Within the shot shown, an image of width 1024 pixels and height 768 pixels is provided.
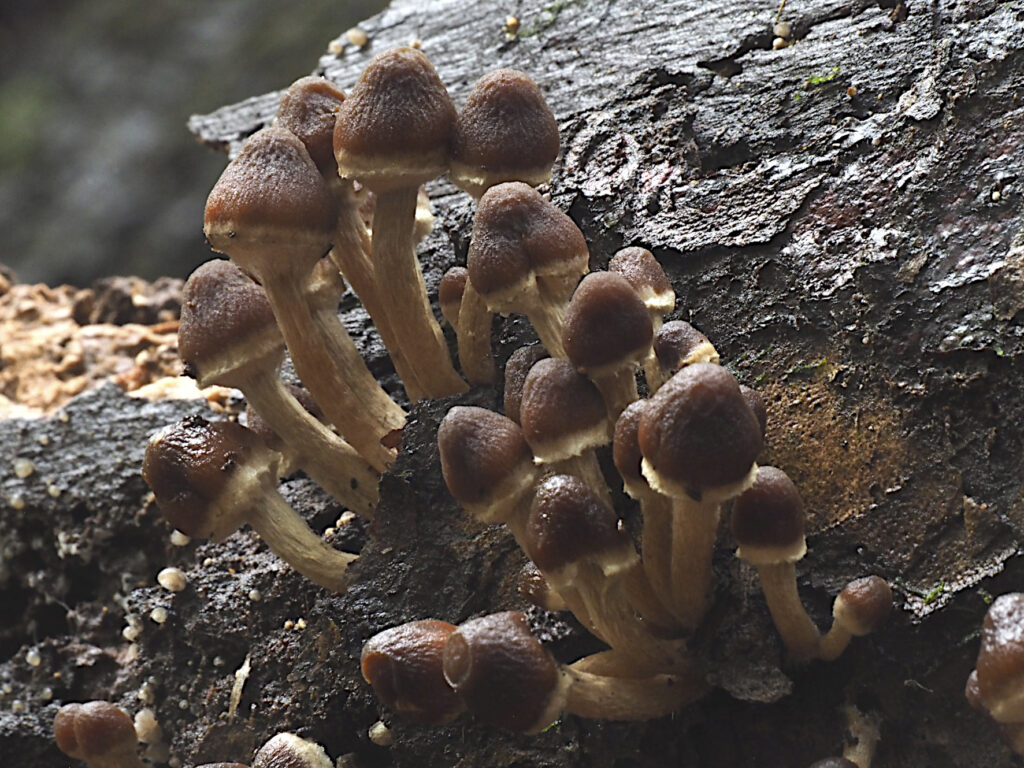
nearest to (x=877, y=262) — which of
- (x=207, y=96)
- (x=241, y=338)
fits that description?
(x=241, y=338)

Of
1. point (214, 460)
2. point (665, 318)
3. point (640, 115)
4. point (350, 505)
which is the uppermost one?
point (640, 115)

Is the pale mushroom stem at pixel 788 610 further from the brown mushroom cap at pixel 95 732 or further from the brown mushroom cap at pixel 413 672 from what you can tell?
the brown mushroom cap at pixel 95 732

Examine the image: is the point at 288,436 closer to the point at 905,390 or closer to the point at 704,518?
the point at 704,518

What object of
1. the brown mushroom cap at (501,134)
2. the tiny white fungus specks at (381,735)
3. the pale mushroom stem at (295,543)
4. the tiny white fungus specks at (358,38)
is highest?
the tiny white fungus specks at (358,38)

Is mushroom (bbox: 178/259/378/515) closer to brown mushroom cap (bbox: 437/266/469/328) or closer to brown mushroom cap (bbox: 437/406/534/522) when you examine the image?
brown mushroom cap (bbox: 437/266/469/328)

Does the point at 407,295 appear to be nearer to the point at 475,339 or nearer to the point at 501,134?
the point at 475,339

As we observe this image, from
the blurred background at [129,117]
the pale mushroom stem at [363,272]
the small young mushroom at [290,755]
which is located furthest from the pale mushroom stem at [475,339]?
the blurred background at [129,117]
